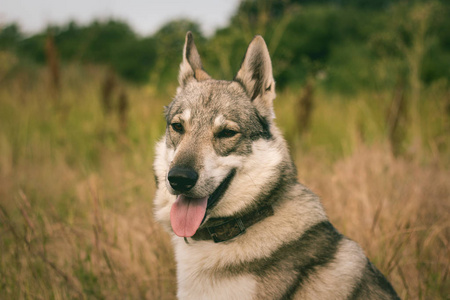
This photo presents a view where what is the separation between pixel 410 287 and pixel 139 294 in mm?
2201

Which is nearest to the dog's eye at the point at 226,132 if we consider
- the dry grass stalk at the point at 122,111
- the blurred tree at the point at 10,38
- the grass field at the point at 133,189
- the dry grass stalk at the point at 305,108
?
the grass field at the point at 133,189

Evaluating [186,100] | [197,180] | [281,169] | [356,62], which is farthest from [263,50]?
[356,62]

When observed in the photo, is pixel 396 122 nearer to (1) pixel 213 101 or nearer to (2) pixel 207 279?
(1) pixel 213 101

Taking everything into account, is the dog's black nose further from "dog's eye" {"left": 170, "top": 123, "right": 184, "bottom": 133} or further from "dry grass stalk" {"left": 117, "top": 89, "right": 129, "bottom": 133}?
"dry grass stalk" {"left": 117, "top": 89, "right": 129, "bottom": 133}

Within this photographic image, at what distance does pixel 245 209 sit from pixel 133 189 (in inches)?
108

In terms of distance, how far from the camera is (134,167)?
522cm

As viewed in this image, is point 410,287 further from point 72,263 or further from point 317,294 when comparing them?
point 72,263

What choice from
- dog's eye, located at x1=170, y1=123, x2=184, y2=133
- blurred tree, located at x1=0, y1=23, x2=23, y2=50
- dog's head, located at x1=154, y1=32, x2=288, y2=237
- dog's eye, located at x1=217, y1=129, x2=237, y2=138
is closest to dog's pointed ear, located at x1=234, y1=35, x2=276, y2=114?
dog's head, located at x1=154, y1=32, x2=288, y2=237

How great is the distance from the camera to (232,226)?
2172mm

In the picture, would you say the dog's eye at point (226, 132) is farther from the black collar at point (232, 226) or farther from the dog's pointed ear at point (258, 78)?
the black collar at point (232, 226)

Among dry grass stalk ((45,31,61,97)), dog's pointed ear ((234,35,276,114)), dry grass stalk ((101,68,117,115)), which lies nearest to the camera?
dog's pointed ear ((234,35,276,114))

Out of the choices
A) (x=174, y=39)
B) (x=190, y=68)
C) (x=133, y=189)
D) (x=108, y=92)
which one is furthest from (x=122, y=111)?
(x=190, y=68)

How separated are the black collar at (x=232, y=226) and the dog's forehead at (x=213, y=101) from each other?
2.37ft

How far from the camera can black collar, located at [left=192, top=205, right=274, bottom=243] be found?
2.16m
